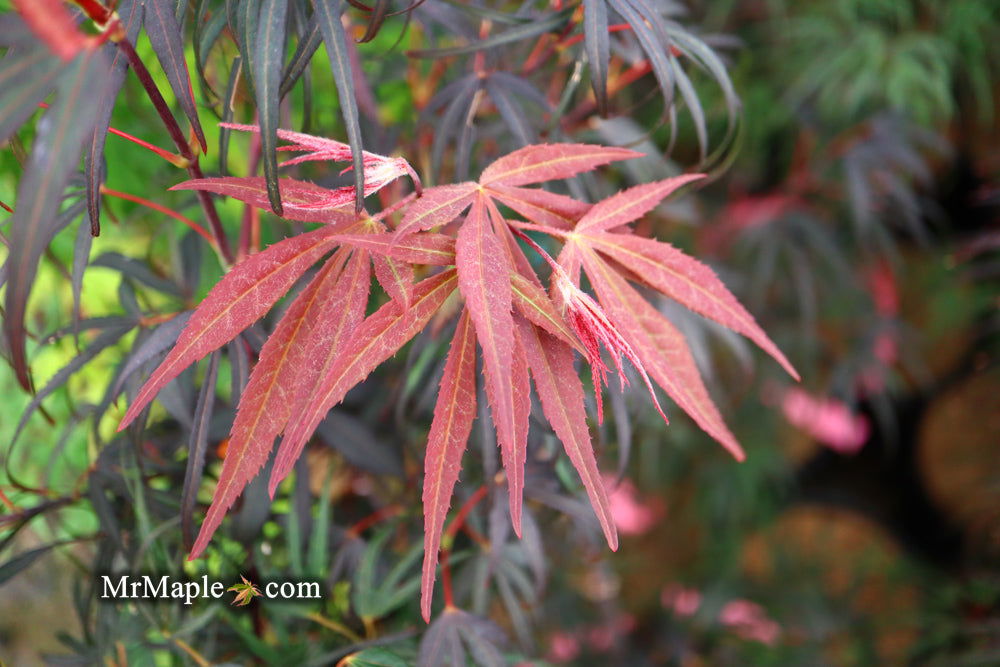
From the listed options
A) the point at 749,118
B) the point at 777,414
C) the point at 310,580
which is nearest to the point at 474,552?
the point at 310,580

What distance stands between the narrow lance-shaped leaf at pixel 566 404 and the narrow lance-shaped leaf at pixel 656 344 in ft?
0.15

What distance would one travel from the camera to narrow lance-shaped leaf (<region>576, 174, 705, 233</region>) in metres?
0.39

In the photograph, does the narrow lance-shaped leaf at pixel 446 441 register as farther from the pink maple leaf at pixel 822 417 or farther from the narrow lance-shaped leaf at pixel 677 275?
the pink maple leaf at pixel 822 417

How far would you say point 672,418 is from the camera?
1058mm

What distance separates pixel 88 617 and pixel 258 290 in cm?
38

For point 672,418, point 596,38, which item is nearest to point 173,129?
point 596,38

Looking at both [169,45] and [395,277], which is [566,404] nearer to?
[395,277]

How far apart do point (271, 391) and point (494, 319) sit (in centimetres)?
12

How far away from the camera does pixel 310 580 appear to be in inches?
21.2

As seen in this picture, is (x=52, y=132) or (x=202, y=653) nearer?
(x=52, y=132)

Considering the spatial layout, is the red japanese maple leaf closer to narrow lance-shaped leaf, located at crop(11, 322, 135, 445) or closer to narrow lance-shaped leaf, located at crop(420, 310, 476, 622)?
narrow lance-shaped leaf, located at crop(420, 310, 476, 622)

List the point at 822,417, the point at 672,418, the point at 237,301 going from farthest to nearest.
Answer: the point at 822,417, the point at 672,418, the point at 237,301

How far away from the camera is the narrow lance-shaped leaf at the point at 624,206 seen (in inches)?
15.2

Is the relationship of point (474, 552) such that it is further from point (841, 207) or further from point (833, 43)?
point (833, 43)
